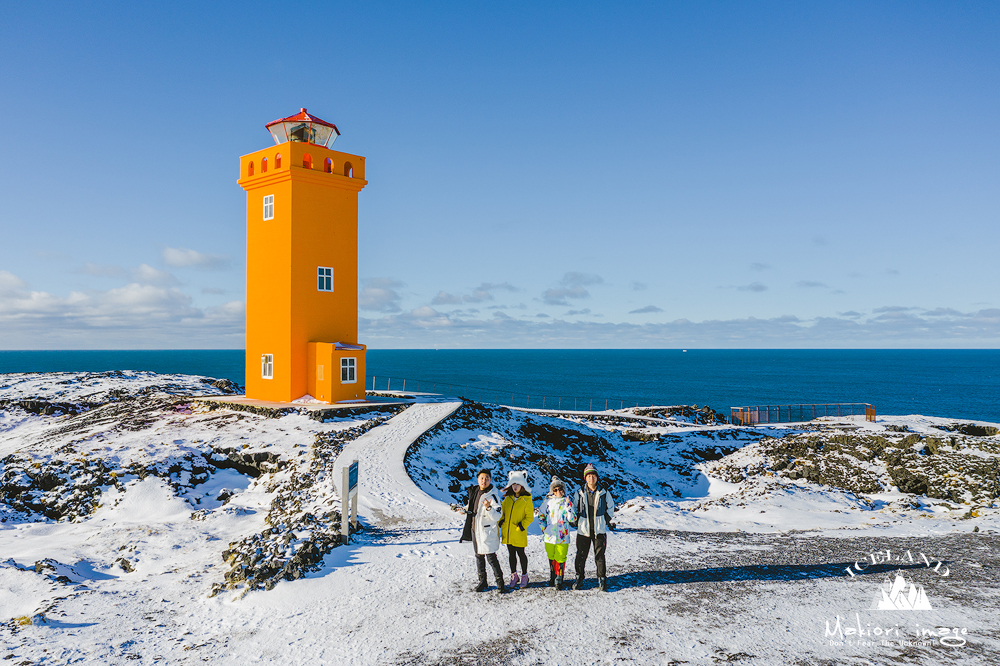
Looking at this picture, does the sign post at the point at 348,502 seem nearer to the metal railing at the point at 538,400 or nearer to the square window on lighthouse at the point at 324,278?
the square window on lighthouse at the point at 324,278

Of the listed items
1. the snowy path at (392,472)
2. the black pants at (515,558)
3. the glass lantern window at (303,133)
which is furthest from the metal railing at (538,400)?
the black pants at (515,558)

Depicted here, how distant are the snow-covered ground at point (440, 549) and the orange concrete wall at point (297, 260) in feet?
12.0

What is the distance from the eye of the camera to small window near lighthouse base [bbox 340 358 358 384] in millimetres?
26672

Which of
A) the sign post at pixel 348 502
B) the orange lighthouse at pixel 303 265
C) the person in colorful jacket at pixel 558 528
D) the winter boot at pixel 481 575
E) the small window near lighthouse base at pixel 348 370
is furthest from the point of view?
the small window near lighthouse base at pixel 348 370

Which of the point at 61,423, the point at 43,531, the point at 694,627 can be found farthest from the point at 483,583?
the point at 61,423

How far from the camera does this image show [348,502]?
1148 cm

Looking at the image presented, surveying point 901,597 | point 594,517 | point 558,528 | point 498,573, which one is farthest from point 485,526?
point 901,597

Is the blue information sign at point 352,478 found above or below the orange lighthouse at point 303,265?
below

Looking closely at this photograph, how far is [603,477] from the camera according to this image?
22.2m

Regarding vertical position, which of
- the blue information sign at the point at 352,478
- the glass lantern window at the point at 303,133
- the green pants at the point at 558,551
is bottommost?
the green pants at the point at 558,551

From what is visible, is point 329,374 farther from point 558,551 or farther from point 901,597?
point 901,597

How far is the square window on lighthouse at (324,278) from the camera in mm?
27172

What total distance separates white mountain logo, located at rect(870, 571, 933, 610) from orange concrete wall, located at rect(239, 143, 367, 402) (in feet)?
72.8

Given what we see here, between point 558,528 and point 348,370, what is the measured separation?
20197 millimetres
